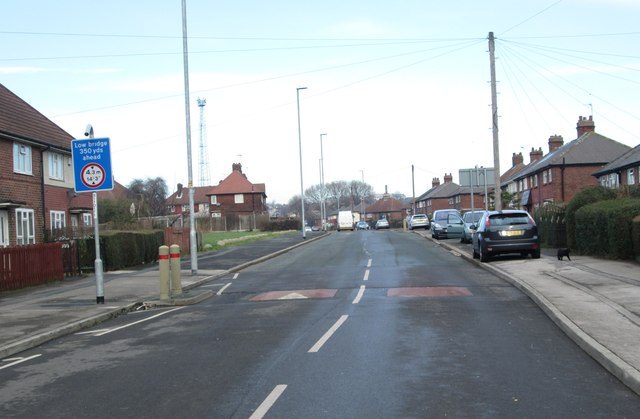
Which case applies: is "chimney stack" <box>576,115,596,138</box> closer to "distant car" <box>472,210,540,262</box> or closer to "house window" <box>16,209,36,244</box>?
"distant car" <box>472,210,540,262</box>

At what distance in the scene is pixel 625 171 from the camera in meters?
36.3

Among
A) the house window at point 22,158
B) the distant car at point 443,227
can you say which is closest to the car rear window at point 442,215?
the distant car at point 443,227

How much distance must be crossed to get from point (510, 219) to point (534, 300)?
768 cm

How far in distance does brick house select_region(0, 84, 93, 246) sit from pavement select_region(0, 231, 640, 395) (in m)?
5.86

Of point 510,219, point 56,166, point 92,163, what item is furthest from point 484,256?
point 56,166

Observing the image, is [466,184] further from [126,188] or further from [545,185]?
[126,188]

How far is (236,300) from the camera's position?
14.4 m

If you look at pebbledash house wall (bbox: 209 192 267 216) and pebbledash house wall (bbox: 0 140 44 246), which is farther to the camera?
pebbledash house wall (bbox: 209 192 267 216)

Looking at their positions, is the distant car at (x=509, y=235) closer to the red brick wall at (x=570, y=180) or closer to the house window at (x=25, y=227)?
the house window at (x=25, y=227)

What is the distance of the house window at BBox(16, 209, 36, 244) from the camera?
82.2 ft

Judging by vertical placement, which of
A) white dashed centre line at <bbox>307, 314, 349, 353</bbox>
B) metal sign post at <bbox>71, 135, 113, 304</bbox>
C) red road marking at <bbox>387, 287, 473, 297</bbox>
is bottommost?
red road marking at <bbox>387, 287, 473, 297</bbox>

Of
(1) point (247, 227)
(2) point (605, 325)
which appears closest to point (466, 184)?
(2) point (605, 325)

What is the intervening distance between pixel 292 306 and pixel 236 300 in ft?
7.09

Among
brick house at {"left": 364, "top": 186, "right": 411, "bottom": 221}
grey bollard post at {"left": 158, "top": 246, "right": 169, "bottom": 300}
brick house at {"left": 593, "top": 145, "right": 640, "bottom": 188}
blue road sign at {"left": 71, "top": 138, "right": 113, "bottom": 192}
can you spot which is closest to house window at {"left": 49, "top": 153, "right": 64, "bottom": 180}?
blue road sign at {"left": 71, "top": 138, "right": 113, "bottom": 192}
